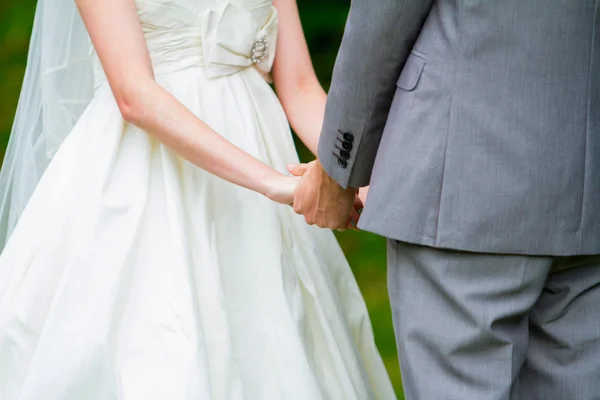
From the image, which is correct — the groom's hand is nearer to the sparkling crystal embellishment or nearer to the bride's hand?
the bride's hand

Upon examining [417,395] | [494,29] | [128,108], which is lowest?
[417,395]

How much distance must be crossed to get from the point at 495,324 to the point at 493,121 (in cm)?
35

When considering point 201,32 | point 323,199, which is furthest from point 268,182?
point 201,32

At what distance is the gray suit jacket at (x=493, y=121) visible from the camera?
5.06ft

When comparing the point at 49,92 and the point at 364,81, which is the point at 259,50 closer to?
the point at 49,92

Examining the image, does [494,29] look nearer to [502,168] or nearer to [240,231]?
[502,168]

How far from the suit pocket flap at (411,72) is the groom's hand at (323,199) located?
33 centimetres

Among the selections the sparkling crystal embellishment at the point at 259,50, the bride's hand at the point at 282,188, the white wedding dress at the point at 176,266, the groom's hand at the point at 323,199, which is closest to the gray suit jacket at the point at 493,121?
the groom's hand at the point at 323,199

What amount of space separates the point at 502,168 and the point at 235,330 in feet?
2.70

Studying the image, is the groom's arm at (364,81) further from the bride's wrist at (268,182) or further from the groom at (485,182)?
the bride's wrist at (268,182)

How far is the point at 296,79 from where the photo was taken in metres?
2.50

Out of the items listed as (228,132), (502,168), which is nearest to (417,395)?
(502,168)

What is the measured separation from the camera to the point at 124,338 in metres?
2.04

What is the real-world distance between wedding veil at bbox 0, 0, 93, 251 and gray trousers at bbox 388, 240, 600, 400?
1.17 meters
